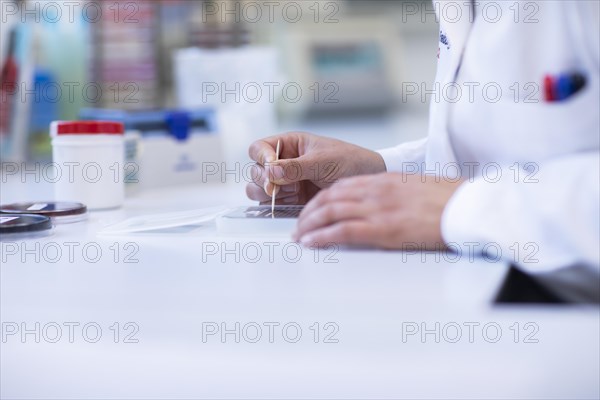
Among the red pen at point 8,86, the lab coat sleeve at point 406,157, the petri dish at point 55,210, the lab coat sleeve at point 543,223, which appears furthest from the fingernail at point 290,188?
the red pen at point 8,86

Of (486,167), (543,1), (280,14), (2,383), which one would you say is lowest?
(2,383)

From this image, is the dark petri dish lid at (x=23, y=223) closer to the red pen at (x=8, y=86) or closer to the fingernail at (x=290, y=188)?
the fingernail at (x=290, y=188)

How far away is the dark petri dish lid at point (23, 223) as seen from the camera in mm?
736

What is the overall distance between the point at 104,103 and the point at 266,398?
1.99 metres

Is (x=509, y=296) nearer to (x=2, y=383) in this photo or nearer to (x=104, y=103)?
(x=2, y=383)

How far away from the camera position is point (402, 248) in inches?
25.3

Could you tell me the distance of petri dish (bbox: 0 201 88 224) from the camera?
876 millimetres

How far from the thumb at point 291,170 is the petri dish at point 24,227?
0.88 ft

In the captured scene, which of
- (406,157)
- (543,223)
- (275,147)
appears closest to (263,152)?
(275,147)

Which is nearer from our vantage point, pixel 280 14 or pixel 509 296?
pixel 509 296

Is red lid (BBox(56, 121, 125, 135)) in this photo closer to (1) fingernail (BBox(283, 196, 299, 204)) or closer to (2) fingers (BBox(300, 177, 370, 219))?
(1) fingernail (BBox(283, 196, 299, 204))

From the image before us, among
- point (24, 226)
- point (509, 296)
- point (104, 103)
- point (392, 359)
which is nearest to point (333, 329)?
point (392, 359)

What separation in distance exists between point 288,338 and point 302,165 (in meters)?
0.48

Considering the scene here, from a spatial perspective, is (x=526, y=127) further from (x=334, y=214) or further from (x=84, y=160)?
(x=84, y=160)
